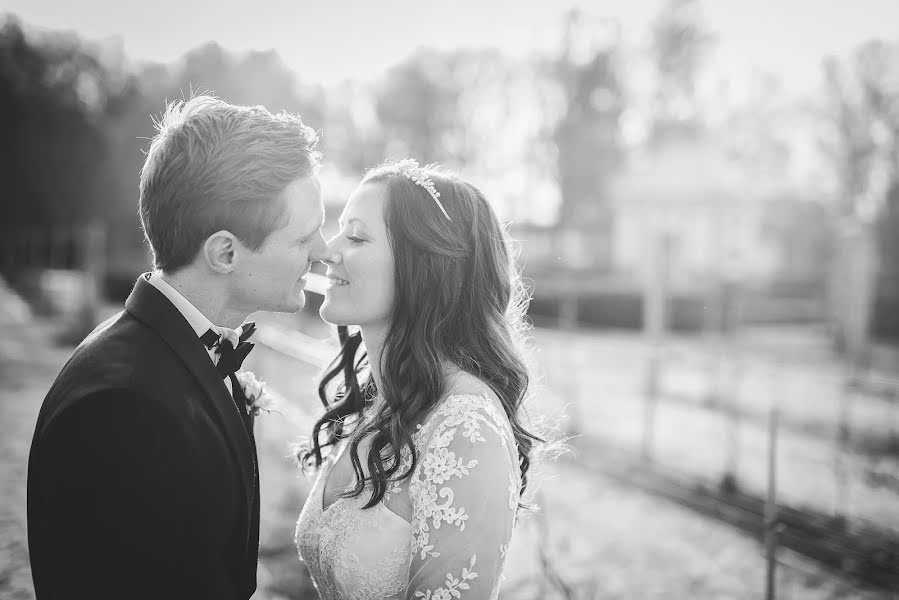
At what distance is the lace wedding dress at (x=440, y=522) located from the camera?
1.84 m

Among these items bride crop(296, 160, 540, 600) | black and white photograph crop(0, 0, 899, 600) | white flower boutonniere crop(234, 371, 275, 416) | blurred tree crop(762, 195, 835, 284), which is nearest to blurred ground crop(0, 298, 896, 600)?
black and white photograph crop(0, 0, 899, 600)

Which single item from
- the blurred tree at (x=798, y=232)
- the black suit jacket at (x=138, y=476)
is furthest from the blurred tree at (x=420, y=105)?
the black suit jacket at (x=138, y=476)

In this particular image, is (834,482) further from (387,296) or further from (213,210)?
(213,210)

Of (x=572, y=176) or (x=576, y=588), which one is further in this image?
(x=572, y=176)

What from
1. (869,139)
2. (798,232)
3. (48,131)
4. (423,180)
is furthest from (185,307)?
(798,232)

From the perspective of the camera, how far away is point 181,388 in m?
1.57

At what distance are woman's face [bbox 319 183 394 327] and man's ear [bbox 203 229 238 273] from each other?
0.43 m

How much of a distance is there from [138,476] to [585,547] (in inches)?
180

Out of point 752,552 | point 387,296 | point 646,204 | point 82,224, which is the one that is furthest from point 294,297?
point 646,204

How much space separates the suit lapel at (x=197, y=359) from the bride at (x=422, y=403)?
51cm

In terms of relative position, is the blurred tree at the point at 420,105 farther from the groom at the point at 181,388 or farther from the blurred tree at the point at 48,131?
the groom at the point at 181,388

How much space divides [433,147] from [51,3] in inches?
1495

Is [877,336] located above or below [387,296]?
below

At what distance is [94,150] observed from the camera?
104 feet
